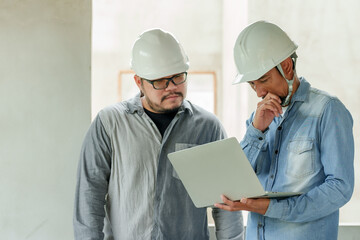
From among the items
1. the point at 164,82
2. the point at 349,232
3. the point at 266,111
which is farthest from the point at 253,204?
the point at 349,232

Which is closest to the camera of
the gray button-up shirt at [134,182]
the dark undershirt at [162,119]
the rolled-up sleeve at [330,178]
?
the rolled-up sleeve at [330,178]

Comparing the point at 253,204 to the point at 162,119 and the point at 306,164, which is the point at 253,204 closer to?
the point at 306,164

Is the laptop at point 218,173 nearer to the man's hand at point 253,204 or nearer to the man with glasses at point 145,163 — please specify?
the man's hand at point 253,204

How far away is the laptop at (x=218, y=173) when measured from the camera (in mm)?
1861

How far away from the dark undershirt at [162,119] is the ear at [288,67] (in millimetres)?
707

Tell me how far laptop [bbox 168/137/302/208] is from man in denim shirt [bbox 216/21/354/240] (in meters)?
0.06

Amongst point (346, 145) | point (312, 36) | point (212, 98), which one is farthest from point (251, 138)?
point (212, 98)

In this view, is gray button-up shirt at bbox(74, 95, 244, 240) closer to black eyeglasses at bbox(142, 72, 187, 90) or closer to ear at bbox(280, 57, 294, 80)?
black eyeglasses at bbox(142, 72, 187, 90)

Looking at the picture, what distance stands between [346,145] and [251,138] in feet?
1.33

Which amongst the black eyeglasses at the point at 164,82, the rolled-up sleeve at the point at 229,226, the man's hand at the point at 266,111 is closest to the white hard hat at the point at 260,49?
the man's hand at the point at 266,111

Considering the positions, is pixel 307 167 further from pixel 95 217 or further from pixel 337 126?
pixel 95 217

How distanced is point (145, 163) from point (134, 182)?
108 mm

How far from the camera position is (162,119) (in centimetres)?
256

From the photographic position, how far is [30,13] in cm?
306
